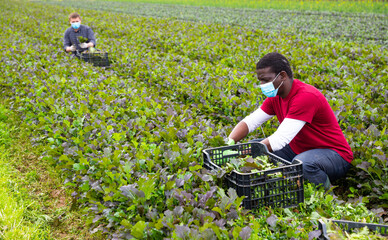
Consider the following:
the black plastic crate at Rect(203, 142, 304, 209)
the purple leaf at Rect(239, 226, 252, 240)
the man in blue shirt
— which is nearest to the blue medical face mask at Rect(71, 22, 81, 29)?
the man in blue shirt

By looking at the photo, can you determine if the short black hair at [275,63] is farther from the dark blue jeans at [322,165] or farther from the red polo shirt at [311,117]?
the dark blue jeans at [322,165]

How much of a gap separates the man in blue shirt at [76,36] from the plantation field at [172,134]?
1.07 ft

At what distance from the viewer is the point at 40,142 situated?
4.88m

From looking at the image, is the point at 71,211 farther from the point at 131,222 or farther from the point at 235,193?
the point at 235,193

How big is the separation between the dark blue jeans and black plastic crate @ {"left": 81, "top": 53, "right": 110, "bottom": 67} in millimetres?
6111

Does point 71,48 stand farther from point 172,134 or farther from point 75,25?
point 172,134

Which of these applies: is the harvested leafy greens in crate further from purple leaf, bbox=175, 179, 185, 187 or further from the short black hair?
purple leaf, bbox=175, 179, 185, 187

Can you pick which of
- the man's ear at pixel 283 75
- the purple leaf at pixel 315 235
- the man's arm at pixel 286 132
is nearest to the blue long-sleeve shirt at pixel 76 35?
the man's ear at pixel 283 75

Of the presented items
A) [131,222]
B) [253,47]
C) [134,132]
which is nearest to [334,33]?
[253,47]

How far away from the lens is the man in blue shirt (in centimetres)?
834

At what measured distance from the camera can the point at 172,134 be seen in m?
3.50

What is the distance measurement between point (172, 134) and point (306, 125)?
4.42 feet

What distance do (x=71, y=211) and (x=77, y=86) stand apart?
8.91ft

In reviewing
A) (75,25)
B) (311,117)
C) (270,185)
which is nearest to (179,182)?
(270,185)
